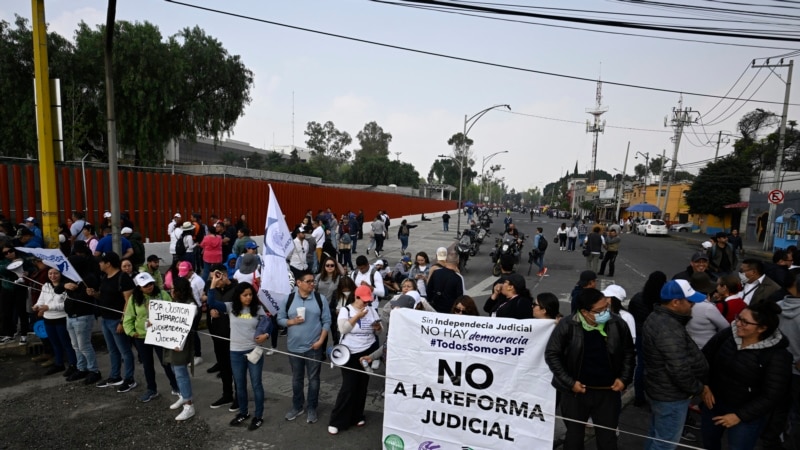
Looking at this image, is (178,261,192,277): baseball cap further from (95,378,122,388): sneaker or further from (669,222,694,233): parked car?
(669,222,694,233): parked car

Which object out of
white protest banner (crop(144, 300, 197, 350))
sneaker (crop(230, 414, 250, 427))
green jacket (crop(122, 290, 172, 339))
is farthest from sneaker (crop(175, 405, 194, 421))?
green jacket (crop(122, 290, 172, 339))

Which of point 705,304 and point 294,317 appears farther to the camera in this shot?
point 294,317

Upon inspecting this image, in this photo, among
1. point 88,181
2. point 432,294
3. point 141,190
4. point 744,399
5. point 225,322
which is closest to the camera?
point 744,399

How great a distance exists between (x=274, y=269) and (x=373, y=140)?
9030cm

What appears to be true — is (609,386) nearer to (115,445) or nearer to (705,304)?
(705,304)

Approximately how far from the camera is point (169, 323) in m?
4.85

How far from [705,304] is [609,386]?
1.69 meters

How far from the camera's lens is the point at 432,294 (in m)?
6.05

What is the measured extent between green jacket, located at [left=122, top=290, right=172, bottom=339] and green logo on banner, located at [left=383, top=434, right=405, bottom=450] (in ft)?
10.4

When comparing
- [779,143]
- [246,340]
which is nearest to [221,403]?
[246,340]

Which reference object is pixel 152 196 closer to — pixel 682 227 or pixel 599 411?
pixel 599 411

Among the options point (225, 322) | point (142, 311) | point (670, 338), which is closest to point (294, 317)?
point (225, 322)

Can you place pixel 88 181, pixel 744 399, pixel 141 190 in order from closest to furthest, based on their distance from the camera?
pixel 744 399 < pixel 88 181 < pixel 141 190

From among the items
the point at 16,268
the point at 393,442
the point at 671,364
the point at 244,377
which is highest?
the point at 671,364
